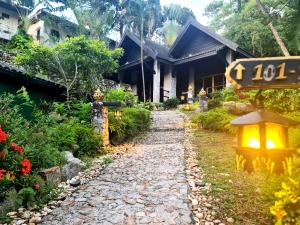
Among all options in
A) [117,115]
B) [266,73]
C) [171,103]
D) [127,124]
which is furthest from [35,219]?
[171,103]

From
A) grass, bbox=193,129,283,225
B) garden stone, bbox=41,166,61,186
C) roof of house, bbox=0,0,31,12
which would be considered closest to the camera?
grass, bbox=193,129,283,225

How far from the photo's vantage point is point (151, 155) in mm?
9945

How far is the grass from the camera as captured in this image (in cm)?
476

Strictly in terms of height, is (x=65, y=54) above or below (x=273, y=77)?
above

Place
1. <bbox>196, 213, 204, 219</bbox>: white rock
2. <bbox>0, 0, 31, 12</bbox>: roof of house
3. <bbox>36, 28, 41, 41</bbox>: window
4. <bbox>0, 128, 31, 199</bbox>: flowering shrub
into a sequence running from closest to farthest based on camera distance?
<bbox>196, 213, 204, 219</bbox>: white rock, <bbox>0, 128, 31, 199</bbox>: flowering shrub, <bbox>0, 0, 31, 12</bbox>: roof of house, <bbox>36, 28, 41, 41</bbox>: window

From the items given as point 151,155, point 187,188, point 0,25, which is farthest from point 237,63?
point 0,25

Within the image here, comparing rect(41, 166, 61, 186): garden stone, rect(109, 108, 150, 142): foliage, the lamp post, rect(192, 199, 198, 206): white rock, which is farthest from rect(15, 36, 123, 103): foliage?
rect(192, 199, 198, 206): white rock

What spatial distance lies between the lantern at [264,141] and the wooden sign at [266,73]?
0.96ft

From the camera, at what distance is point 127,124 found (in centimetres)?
1273

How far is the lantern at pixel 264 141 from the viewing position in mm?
2682

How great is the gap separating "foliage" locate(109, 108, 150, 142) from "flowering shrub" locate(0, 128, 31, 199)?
5.60 meters

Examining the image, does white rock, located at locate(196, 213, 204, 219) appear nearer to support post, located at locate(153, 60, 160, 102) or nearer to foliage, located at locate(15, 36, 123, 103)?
foliage, located at locate(15, 36, 123, 103)

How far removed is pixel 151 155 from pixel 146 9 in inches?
952

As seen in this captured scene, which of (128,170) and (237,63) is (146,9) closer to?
(128,170)
